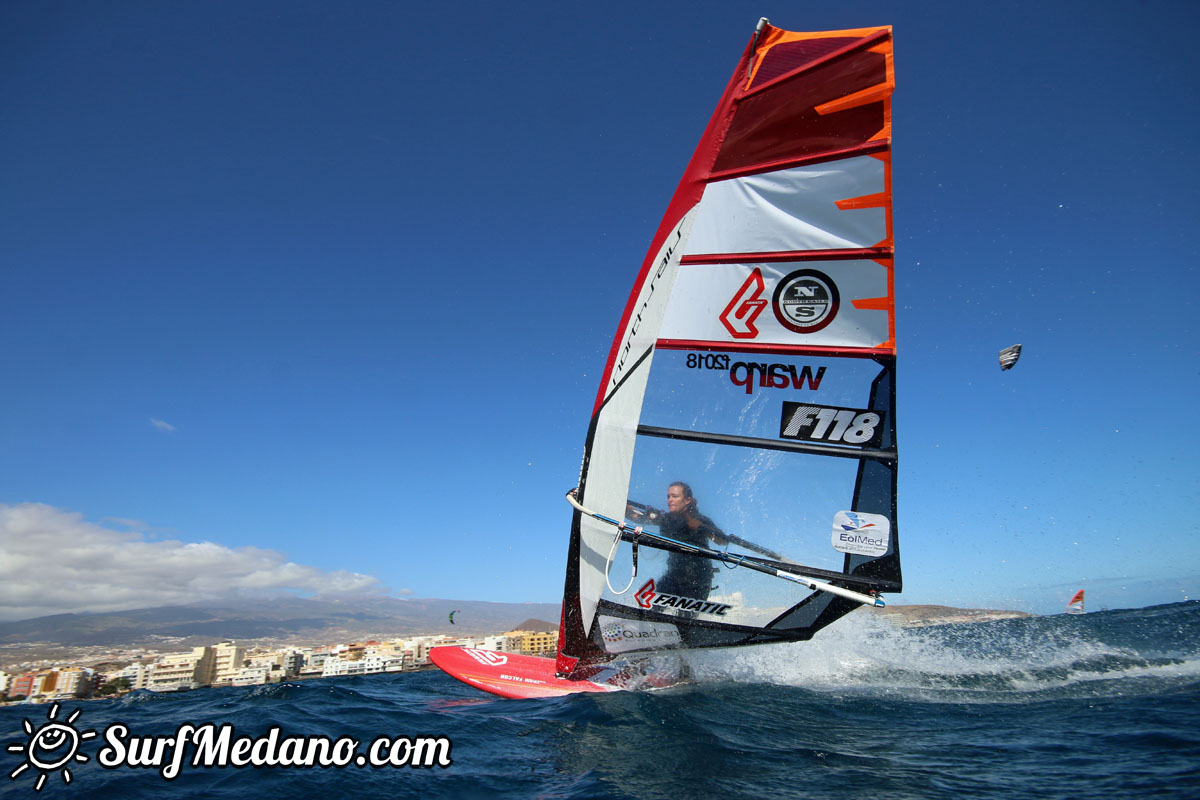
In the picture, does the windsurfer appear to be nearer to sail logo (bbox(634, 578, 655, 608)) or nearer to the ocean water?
sail logo (bbox(634, 578, 655, 608))

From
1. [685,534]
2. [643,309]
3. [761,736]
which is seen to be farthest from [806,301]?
[761,736]

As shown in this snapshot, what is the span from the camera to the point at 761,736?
3.73m

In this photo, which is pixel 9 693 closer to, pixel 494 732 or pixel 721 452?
pixel 494 732

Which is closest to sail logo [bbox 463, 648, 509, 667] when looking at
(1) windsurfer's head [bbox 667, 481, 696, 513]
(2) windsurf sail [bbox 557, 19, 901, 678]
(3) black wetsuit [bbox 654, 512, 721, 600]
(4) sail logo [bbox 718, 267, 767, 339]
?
(2) windsurf sail [bbox 557, 19, 901, 678]

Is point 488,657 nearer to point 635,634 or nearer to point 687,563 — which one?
point 635,634

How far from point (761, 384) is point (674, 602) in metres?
2.07

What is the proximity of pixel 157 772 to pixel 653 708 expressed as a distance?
11.4 feet

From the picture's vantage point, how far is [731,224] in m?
4.62

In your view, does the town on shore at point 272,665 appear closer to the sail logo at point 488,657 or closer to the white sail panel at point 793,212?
the sail logo at point 488,657

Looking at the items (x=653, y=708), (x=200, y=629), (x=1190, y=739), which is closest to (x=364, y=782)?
(x=653, y=708)

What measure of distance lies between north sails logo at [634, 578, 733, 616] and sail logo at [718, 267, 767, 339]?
232 centimetres

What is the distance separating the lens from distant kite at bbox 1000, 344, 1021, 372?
4.88 m

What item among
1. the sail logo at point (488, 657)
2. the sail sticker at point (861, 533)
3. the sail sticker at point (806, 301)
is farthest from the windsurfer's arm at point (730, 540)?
the sail logo at point (488, 657)

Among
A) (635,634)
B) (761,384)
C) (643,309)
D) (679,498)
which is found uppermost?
(643,309)
